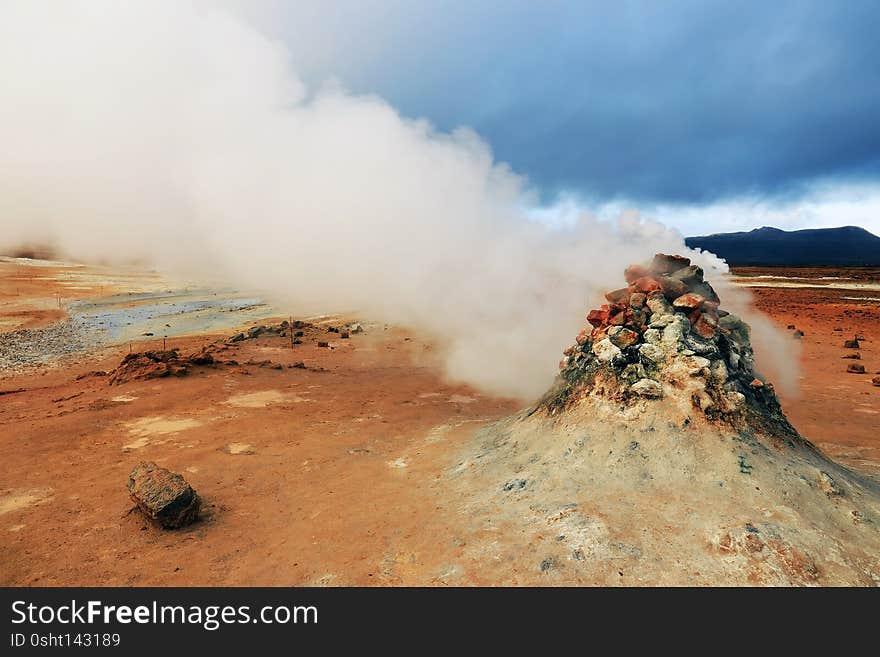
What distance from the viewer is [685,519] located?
449 centimetres

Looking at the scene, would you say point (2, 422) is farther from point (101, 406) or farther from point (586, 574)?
point (586, 574)

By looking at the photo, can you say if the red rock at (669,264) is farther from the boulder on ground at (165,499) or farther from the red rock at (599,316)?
the boulder on ground at (165,499)

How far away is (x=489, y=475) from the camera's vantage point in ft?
20.1

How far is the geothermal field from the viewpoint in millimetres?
4316

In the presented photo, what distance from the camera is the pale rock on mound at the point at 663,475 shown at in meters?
4.07

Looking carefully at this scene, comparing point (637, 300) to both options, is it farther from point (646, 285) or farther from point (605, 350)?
point (605, 350)

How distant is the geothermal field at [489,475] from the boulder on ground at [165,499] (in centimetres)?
3

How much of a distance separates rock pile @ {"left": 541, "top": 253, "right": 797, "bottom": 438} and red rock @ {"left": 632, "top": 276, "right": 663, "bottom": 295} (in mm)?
13

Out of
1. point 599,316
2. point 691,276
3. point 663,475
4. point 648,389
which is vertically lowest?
point 663,475

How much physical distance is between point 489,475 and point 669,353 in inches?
108

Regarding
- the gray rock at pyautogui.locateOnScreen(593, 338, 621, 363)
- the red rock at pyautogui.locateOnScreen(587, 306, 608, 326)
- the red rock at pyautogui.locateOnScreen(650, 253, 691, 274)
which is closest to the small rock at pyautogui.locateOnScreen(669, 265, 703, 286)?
the red rock at pyautogui.locateOnScreen(650, 253, 691, 274)

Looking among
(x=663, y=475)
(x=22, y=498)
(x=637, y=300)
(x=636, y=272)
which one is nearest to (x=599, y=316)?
(x=637, y=300)

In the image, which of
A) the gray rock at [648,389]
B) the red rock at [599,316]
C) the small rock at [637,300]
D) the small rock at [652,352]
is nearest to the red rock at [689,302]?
the small rock at [637,300]

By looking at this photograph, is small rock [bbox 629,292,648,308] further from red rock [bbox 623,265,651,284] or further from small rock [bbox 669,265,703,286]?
small rock [bbox 669,265,703,286]
